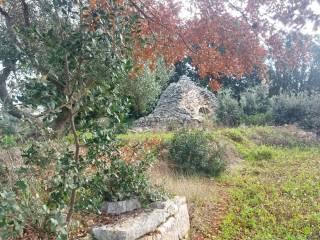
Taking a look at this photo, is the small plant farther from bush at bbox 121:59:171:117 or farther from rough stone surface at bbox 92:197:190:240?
bush at bbox 121:59:171:117

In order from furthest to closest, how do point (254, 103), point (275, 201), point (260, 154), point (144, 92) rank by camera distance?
1. point (254, 103)
2. point (144, 92)
3. point (260, 154)
4. point (275, 201)

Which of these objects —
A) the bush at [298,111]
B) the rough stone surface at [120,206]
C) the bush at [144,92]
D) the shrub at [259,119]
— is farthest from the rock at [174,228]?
the bush at [144,92]

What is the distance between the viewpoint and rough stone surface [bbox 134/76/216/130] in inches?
618

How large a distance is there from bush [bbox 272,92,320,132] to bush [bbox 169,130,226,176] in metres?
7.53

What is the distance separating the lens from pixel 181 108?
16.7 meters

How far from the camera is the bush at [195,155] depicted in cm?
953

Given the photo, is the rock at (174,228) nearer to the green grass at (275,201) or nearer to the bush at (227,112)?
the green grass at (275,201)

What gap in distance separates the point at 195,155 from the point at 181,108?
23.8 feet

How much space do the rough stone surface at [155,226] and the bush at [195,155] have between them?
137 inches

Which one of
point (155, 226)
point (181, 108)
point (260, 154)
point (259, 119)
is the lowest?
point (155, 226)

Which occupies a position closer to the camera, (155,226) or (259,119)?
(155,226)

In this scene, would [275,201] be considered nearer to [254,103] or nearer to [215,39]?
[215,39]

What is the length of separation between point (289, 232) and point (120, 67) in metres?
4.09

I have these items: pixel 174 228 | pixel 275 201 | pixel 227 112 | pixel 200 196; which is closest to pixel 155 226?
pixel 174 228
